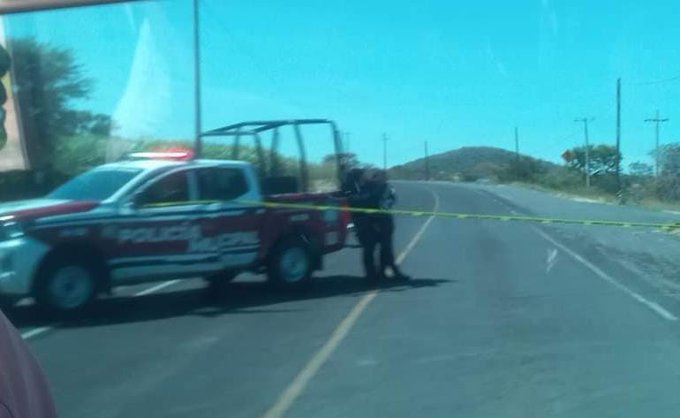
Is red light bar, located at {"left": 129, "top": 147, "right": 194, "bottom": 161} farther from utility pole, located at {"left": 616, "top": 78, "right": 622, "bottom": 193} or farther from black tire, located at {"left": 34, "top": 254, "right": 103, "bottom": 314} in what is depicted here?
utility pole, located at {"left": 616, "top": 78, "right": 622, "bottom": 193}

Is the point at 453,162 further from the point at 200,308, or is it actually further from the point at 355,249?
the point at 200,308

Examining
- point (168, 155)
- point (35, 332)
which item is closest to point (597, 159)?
point (168, 155)

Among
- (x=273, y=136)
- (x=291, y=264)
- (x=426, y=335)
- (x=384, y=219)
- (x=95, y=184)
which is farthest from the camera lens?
(x=291, y=264)

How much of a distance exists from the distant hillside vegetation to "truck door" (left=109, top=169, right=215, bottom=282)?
1908 millimetres

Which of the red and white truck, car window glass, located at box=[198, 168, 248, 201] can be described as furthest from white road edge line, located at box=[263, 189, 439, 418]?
car window glass, located at box=[198, 168, 248, 201]

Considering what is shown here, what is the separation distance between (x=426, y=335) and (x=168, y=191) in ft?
8.49

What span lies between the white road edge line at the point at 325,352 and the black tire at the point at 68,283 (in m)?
2.42

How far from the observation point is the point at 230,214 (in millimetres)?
10578

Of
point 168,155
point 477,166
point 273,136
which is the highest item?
point 273,136

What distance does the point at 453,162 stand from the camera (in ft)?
33.1

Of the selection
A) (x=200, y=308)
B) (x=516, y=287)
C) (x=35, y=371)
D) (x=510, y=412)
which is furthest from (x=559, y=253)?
(x=35, y=371)

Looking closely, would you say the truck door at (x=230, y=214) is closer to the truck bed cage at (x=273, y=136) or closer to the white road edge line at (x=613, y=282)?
the truck bed cage at (x=273, y=136)

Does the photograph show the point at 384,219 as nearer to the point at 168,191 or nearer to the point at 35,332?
the point at 168,191

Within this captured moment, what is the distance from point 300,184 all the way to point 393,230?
858 mm
